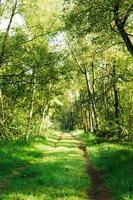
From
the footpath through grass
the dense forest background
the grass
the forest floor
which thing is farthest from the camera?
the dense forest background

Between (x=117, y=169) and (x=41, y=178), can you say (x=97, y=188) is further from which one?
(x=117, y=169)

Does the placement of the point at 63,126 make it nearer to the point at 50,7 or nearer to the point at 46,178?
the point at 50,7

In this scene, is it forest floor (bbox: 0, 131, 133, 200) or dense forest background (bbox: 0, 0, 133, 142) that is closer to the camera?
forest floor (bbox: 0, 131, 133, 200)

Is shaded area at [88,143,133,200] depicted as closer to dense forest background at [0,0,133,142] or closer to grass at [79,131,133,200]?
grass at [79,131,133,200]

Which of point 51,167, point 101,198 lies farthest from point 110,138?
point 101,198

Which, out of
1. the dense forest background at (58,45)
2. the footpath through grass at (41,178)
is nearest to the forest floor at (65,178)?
the footpath through grass at (41,178)

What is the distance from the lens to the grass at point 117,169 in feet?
51.0

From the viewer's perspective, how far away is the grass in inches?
612

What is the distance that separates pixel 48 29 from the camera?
3347 centimetres

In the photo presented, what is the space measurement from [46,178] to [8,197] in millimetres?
4188

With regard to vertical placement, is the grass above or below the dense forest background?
below

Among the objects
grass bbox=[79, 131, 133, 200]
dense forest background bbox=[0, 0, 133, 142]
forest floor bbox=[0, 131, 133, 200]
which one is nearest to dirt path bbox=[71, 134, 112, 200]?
forest floor bbox=[0, 131, 133, 200]

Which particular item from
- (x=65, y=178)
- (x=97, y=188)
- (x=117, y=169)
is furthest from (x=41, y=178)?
(x=117, y=169)

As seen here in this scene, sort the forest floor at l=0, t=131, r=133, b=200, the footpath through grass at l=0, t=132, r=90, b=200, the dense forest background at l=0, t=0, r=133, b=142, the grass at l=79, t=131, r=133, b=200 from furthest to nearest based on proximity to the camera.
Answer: the dense forest background at l=0, t=0, r=133, b=142, the grass at l=79, t=131, r=133, b=200, the forest floor at l=0, t=131, r=133, b=200, the footpath through grass at l=0, t=132, r=90, b=200
